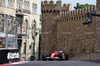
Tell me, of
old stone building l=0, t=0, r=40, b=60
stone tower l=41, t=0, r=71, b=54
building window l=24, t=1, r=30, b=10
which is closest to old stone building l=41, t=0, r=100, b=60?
stone tower l=41, t=0, r=71, b=54

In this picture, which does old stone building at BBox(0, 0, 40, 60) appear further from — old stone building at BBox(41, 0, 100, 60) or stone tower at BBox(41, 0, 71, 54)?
stone tower at BBox(41, 0, 71, 54)

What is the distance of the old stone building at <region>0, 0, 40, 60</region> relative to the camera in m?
40.0

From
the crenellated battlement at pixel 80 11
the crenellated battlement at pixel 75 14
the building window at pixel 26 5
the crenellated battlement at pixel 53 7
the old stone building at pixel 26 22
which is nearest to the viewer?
the old stone building at pixel 26 22

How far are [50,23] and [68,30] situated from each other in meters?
6.32

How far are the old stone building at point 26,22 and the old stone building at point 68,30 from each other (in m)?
8.66

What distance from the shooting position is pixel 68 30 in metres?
55.8

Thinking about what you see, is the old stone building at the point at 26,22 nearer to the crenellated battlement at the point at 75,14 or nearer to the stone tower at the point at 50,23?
the crenellated battlement at the point at 75,14

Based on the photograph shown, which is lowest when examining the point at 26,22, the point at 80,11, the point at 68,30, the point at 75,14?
the point at 68,30

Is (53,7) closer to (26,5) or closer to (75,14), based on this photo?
(75,14)

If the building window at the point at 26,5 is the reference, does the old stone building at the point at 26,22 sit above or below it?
below

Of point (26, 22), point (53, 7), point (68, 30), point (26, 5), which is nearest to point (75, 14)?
point (68, 30)

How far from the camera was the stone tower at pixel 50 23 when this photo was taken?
60125mm

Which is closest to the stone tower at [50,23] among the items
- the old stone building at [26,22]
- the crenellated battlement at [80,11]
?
the crenellated battlement at [80,11]

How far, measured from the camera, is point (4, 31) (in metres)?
14.9
